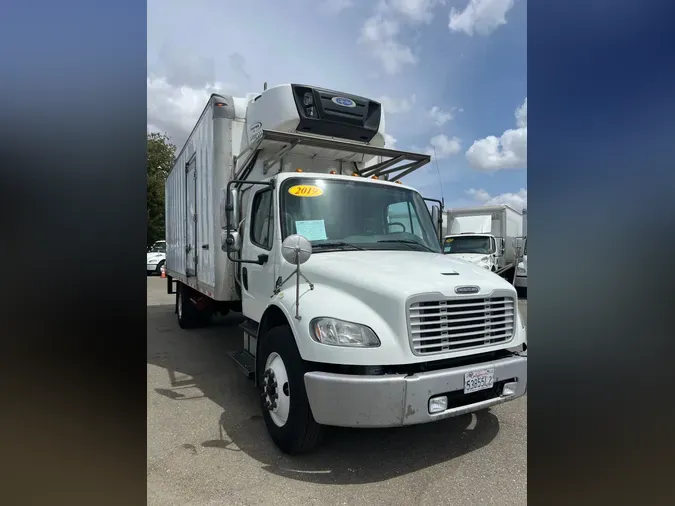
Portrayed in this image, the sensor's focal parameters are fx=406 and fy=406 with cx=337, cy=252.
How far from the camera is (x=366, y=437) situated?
3646 millimetres

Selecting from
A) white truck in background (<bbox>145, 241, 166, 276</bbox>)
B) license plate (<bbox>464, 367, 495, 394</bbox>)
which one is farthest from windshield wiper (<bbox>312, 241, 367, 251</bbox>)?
white truck in background (<bbox>145, 241, 166, 276</bbox>)

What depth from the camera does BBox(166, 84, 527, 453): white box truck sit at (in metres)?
2.89

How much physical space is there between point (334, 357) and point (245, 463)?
121 cm

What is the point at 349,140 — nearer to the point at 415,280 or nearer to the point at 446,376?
the point at 415,280

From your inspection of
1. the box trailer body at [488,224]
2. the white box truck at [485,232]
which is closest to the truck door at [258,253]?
the white box truck at [485,232]

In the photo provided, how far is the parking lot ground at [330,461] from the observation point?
2.77 m

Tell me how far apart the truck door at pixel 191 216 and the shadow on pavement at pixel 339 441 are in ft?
8.05

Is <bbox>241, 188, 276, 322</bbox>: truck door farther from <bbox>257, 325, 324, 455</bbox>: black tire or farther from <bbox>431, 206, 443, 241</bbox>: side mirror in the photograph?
<bbox>431, 206, 443, 241</bbox>: side mirror

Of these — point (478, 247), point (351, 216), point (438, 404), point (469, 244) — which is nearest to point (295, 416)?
point (438, 404)

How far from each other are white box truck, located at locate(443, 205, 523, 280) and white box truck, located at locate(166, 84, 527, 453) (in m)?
9.29

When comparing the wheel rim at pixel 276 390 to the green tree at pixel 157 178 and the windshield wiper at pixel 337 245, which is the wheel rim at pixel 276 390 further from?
the green tree at pixel 157 178
